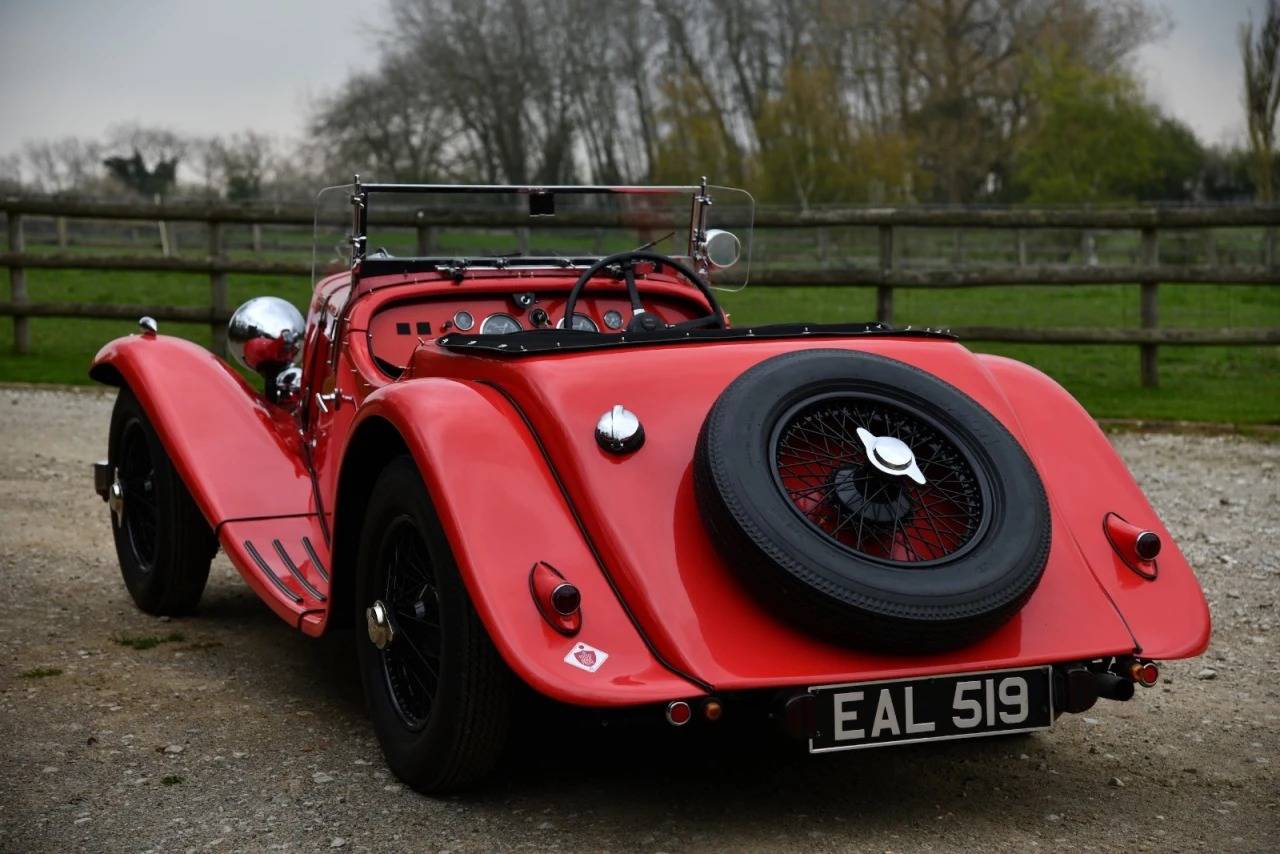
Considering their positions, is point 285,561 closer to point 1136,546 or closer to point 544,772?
point 544,772

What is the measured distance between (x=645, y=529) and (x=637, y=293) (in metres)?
1.61

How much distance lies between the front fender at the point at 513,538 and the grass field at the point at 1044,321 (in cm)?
786

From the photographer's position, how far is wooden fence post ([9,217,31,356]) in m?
13.5

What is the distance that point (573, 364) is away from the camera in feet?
12.2

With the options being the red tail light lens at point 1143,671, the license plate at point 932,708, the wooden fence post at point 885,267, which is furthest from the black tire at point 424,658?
the wooden fence post at point 885,267

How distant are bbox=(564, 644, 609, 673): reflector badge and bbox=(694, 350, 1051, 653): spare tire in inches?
14.8

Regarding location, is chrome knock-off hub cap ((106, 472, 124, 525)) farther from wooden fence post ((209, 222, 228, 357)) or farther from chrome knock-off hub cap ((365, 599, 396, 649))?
wooden fence post ((209, 222, 228, 357))

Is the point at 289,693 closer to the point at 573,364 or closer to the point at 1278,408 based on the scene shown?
the point at 573,364

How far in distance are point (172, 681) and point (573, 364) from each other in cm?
192

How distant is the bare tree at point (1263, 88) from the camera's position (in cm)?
2672

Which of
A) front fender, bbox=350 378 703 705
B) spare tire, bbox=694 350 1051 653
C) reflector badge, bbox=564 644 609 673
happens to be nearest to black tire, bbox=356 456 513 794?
front fender, bbox=350 378 703 705

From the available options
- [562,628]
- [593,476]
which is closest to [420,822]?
[562,628]

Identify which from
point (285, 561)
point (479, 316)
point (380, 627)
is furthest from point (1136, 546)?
point (285, 561)

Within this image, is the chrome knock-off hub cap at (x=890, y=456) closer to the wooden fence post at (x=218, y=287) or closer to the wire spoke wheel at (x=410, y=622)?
the wire spoke wheel at (x=410, y=622)
